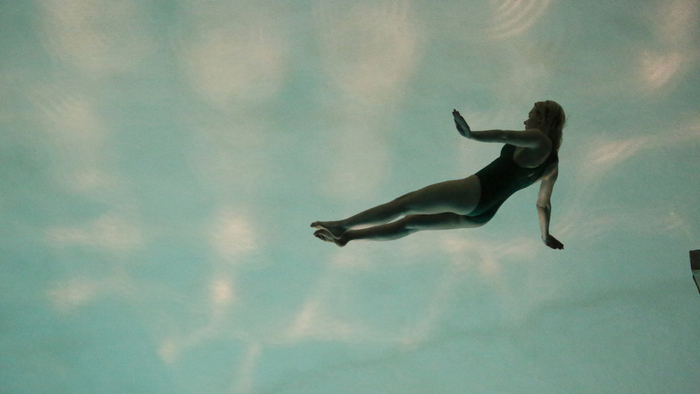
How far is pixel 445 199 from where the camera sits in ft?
12.5

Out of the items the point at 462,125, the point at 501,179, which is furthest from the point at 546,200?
the point at 462,125

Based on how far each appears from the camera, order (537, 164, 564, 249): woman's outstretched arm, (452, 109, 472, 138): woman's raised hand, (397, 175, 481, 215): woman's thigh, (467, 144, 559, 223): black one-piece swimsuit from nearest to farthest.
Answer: (452, 109, 472, 138): woman's raised hand < (397, 175, 481, 215): woman's thigh < (467, 144, 559, 223): black one-piece swimsuit < (537, 164, 564, 249): woman's outstretched arm

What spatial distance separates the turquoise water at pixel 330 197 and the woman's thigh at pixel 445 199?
2.87 m

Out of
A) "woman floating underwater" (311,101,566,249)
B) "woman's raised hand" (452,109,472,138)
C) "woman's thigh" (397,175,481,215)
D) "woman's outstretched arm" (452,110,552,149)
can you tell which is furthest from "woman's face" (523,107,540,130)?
"woman's raised hand" (452,109,472,138)

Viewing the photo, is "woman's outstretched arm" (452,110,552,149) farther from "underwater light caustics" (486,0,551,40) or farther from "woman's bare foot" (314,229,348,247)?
"underwater light caustics" (486,0,551,40)

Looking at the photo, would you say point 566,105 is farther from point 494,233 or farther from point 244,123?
point 244,123

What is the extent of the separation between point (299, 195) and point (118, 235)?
2.77m

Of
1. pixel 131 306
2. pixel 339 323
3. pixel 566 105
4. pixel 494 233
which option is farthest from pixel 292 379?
pixel 566 105

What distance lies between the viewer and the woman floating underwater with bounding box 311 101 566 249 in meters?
3.85

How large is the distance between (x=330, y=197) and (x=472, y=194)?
11.6 ft

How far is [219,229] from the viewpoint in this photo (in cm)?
750

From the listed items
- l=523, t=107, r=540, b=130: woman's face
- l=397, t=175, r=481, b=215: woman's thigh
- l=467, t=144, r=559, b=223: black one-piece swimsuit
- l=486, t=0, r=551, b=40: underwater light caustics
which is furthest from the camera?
l=486, t=0, r=551, b=40: underwater light caustics

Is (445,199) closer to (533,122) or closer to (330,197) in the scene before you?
(533,122)

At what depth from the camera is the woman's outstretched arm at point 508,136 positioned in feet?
11.2
